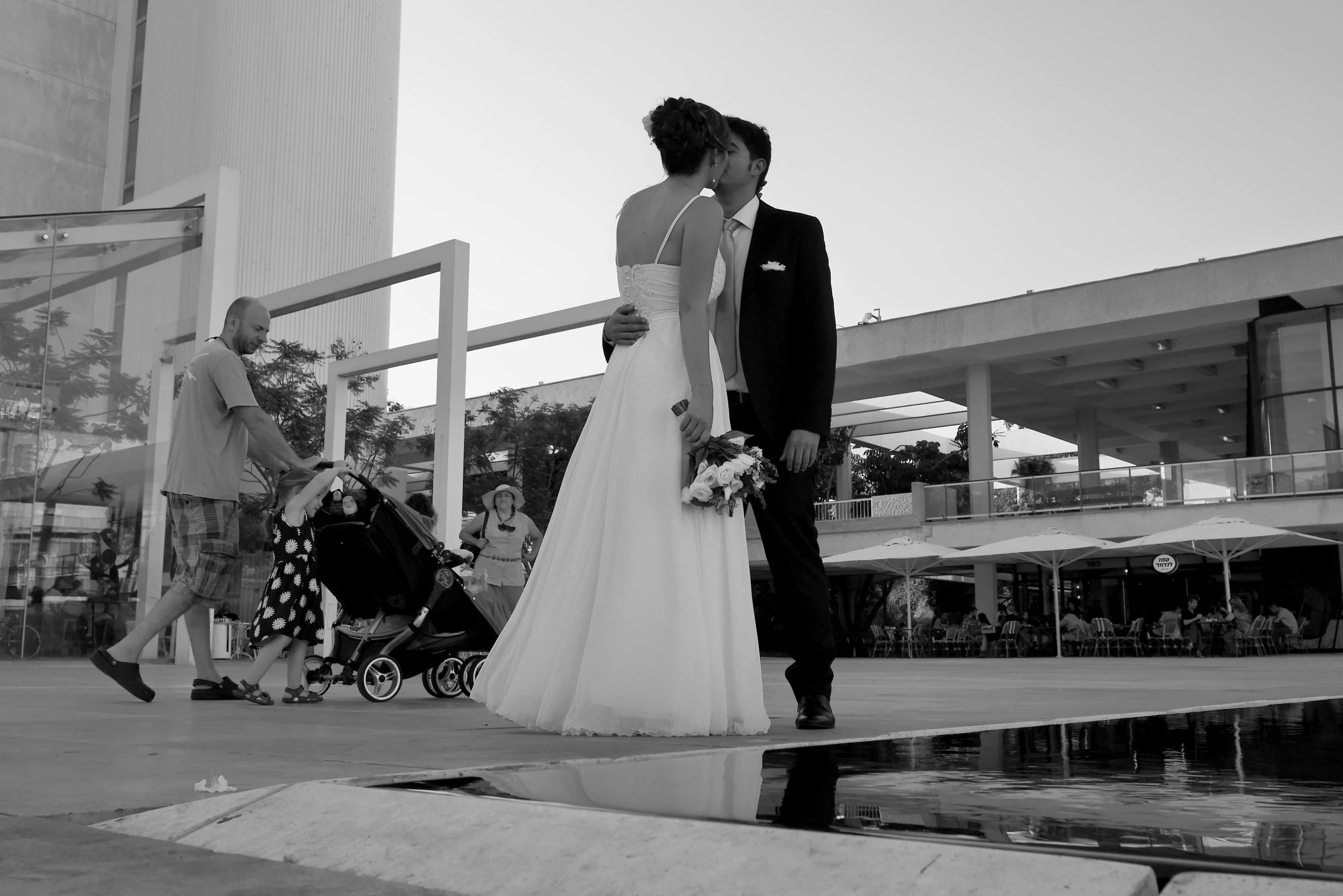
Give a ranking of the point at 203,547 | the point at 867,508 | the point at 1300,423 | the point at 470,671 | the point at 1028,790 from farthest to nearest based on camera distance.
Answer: the point at 867,508, the point at 1300,423, the point at 470,671, the point at 203,547, the point at 1028,790

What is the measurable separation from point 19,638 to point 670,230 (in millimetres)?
10221

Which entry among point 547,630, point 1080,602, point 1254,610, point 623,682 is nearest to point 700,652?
point 623,682

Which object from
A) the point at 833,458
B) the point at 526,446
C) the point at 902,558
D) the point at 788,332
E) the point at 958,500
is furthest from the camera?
the point at 833,458

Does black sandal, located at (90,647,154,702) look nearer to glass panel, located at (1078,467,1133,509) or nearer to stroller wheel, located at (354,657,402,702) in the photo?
stroller wheel, located at (354,657,402,702)

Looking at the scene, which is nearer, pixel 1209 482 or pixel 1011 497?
pixel 1209 482

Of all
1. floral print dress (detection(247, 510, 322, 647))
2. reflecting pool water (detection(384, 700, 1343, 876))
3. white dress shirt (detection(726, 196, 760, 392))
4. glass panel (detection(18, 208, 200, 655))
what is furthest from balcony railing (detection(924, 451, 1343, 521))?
reflecting pool water (detection(384, 700, 1343, 876))

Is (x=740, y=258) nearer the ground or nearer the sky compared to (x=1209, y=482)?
nearer the ground

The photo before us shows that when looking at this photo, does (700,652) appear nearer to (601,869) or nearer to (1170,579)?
(601,869)

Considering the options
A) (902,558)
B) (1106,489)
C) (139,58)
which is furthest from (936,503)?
(139,58)

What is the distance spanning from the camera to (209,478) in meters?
5.75

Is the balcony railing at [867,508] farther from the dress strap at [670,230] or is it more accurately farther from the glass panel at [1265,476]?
the dress strap at [670,230]

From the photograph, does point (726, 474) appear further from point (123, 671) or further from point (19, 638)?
point (19, 638)

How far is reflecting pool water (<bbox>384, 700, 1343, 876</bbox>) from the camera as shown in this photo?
4.51 ft

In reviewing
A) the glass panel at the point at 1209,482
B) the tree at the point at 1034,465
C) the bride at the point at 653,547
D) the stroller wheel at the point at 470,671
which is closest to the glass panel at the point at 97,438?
the stroller wheel at the point at 470,671
